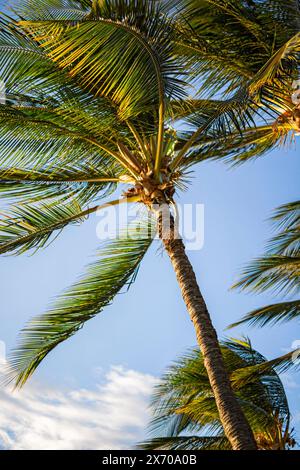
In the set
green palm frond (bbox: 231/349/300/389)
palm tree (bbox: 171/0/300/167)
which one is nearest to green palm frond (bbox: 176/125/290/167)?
palm tree (bbox: 171/0/300/167)

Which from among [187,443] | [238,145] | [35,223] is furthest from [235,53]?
[187,443]

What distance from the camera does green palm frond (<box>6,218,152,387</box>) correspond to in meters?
6.33

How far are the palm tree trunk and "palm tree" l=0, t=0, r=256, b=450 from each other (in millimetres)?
11

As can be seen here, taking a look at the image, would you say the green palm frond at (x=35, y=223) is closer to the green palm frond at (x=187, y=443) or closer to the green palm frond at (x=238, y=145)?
the green palm frond at (x=238, y=145)

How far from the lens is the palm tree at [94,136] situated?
5340mm

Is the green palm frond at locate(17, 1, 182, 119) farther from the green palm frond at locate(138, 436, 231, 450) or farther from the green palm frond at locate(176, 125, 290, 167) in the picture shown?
the green palm frond at locate(138, 436, 231, 450)

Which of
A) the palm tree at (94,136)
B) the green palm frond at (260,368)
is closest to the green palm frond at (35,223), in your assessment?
the palm tree at (94,136)

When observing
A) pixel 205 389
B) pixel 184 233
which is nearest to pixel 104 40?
pixel 184 233

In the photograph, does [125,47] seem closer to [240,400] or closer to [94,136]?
[94,136]

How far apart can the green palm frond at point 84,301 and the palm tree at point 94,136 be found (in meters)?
0.01

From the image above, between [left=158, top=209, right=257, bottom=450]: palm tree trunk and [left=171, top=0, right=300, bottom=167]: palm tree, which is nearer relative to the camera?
[left=158, top=209, right=257, bottom=450]: palm tree trunk

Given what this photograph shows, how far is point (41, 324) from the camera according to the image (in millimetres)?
6391

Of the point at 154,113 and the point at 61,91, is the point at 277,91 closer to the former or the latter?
Answer: the point at 154,113
